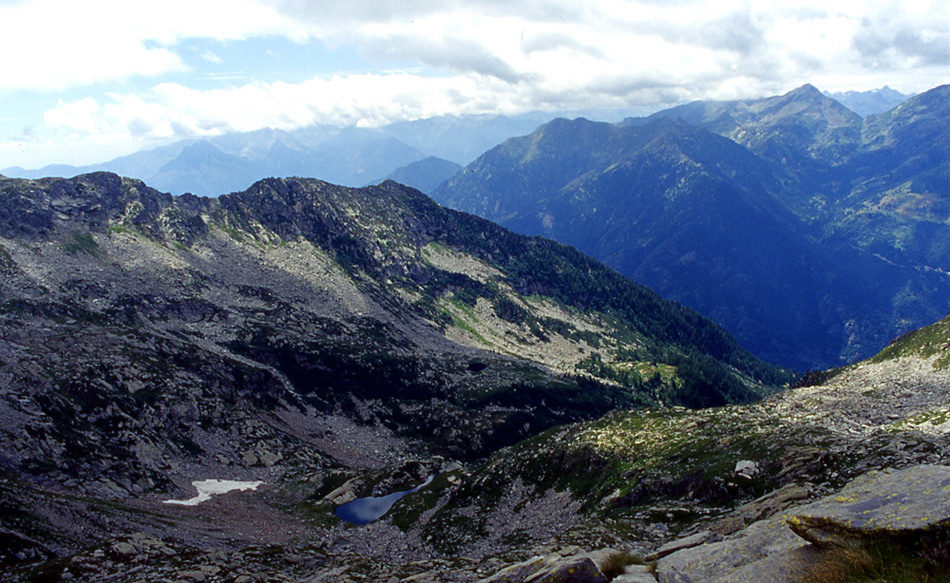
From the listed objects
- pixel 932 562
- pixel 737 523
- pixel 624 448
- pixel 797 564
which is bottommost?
pixel 624 448

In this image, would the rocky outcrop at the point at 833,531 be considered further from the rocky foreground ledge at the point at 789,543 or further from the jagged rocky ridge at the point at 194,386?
the jagged rocky ridge at the point at 194,386

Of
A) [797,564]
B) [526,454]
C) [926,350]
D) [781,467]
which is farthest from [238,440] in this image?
[926,350]

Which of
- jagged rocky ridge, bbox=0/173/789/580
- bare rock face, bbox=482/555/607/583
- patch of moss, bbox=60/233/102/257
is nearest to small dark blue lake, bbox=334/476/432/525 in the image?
jagged rocky ridge, bbox=0/173/789/580

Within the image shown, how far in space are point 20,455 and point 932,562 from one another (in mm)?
88466

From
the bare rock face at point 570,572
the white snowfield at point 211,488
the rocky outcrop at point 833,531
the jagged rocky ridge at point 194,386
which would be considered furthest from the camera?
the white snowfield at point 211,488

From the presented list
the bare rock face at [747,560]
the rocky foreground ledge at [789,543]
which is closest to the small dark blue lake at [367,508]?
the rocky foreground ledge at [789,543]

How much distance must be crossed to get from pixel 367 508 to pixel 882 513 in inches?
2949

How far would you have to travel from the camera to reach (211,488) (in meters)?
81.8

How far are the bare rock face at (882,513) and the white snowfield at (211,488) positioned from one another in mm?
78361

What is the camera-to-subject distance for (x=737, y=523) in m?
34.0

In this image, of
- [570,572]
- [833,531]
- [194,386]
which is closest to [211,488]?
[194,386]

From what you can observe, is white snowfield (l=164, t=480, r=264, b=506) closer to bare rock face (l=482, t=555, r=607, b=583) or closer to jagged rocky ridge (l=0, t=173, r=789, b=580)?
jagged rocky ridge (l=0, t=173, r=789, b=580)

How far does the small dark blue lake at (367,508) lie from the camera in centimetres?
7806

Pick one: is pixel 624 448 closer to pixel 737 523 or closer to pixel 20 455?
pixel 737 523
